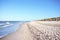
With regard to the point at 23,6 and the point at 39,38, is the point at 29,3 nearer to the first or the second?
the point at 23,6

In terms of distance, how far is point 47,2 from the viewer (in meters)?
2.70

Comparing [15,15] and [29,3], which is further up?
[29,3]

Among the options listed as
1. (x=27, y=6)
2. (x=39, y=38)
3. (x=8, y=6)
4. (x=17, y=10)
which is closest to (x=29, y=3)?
(x=27, y=6)

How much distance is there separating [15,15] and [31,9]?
1.44 feet

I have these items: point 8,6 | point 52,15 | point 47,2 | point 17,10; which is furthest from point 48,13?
point 8,6

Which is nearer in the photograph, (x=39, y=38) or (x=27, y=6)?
(x=39, y=38)

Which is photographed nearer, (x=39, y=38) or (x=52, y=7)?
(x=39, y=38)

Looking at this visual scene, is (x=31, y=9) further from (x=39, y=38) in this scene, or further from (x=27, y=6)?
(x=39, y=38)

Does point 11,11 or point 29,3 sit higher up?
point 29,3

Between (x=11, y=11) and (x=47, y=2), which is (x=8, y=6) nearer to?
(x=11, y=11)

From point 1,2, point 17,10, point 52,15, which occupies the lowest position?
point 52,15

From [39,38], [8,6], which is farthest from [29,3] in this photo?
[39,38]

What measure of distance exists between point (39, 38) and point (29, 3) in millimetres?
860

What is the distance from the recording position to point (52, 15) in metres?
2.80
